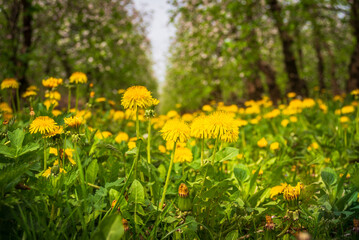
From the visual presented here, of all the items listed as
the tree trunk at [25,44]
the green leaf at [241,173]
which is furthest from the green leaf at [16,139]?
the tree trunk at [25,44]

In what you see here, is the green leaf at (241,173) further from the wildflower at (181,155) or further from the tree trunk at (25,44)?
the tree trunk at (25,44)

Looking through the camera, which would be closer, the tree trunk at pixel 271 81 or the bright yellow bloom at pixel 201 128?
the bright yellow bloom at pixel 201 128

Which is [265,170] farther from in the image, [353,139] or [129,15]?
[129,15]

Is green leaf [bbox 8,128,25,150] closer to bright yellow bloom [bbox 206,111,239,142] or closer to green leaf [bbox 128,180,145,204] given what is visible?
green leaf [bbox 128,180,145,204]

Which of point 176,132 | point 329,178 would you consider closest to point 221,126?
point 176,132

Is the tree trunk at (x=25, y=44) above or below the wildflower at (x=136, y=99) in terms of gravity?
above

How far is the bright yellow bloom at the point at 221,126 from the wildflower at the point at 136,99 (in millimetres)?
307

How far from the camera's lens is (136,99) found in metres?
1.29

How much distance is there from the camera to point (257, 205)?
4.84 ft

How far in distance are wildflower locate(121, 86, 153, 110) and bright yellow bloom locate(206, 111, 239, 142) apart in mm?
307

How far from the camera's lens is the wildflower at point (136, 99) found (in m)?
1.29

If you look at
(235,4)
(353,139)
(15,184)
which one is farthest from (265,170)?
(235,4)

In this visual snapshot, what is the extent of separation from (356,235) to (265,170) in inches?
42.4

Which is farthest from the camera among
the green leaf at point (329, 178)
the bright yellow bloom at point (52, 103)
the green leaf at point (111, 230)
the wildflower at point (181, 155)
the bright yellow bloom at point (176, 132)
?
the bright yellow bloom at point (52, 103)
